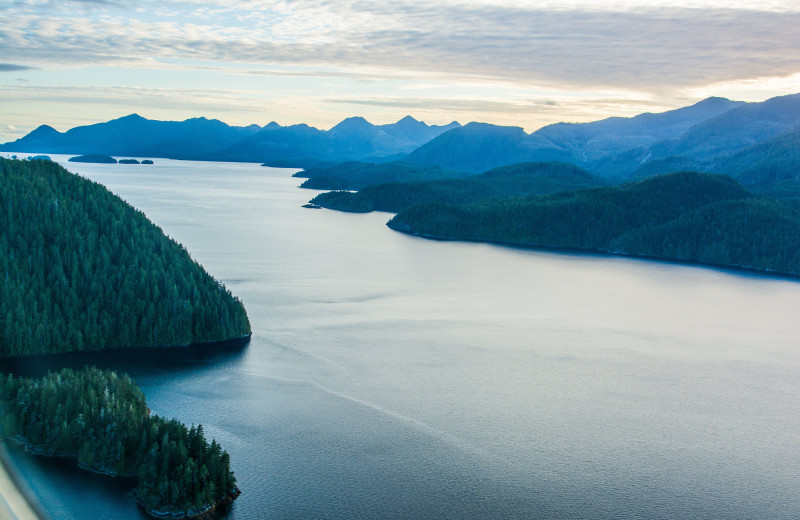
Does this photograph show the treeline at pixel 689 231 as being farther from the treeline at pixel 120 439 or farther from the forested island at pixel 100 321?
the treeline at pixel 120 439

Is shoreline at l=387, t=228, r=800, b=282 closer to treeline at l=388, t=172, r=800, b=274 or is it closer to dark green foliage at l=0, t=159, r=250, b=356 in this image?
treeline at l=388, t=172, r=800, b=274

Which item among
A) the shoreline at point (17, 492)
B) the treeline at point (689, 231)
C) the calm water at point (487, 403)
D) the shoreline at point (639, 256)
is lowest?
the shoreline at point (17, 492)

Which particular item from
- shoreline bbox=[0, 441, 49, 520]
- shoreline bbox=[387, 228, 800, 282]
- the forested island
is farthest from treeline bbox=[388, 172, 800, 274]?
shoreline bbox=[0, 441, 49, 520]

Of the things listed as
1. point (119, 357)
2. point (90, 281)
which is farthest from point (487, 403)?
point (90, 281)

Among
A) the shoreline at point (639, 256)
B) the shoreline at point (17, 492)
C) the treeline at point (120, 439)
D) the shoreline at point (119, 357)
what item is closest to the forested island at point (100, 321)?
the treeline at point (120, 439)

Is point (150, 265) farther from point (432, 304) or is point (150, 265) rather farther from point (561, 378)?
point (561, 378)
